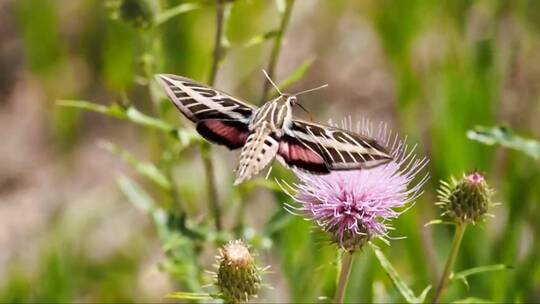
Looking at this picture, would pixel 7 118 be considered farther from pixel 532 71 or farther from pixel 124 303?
pixel 532 71

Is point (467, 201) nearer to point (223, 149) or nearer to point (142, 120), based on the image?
point (142, 120)

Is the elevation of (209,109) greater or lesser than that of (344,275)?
greater

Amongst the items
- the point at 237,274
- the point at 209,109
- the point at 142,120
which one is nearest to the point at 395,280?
the point at 237,274

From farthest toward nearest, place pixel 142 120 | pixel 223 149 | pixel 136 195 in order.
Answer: pixel 223 149, pixel 136 195, pixel 142 120

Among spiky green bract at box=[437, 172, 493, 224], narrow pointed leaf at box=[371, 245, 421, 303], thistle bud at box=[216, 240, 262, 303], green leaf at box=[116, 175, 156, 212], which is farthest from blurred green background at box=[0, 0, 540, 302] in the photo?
thistle bud at box=[216, 240, 262, 303]

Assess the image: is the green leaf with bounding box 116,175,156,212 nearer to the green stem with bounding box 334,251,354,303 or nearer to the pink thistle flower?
the pink thistle flower

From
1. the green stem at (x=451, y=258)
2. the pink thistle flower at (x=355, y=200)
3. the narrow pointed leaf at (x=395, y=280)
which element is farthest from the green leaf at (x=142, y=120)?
the green stem at (x=451, y=258)
